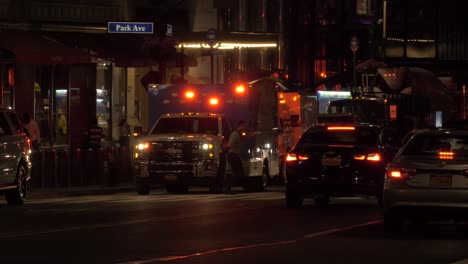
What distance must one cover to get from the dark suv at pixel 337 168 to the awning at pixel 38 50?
11836 millimetres

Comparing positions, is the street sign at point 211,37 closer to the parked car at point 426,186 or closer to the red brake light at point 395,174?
the parked car at point 426,186

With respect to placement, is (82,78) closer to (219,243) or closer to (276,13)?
(276,13)

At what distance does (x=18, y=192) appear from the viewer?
2488 centimetres

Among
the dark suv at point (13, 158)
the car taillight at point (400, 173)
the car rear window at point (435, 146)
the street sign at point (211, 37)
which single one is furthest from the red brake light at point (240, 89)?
the car taillight at point (400, 173)

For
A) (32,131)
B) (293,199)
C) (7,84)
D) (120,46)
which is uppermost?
(120,46)

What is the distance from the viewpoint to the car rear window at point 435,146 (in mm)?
17569

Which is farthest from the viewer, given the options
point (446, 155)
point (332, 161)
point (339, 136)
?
point (339, 136)

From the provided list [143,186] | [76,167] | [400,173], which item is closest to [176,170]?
[143,186]

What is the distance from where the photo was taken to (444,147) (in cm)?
1761

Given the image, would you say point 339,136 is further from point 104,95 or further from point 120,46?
point 104,95

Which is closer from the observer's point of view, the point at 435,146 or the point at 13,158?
the point at 435,146

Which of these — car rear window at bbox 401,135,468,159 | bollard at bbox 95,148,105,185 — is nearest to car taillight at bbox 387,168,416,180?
car rear window at bbox 401,135,468,159

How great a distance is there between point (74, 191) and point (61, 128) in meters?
9.94

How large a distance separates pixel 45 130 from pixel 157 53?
17.8ft
